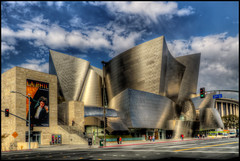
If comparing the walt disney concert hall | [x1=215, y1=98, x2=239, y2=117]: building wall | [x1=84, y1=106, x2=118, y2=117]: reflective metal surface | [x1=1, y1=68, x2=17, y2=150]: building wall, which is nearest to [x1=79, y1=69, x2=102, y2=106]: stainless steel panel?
the walt disney concert hall

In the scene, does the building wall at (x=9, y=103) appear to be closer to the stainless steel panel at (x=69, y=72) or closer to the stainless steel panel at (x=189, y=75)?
the stainless steel panel at (x=69, y=72)

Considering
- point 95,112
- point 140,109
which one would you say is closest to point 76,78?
point 95,112

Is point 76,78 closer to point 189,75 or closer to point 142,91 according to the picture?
point 142,91

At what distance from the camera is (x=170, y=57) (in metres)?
68.1

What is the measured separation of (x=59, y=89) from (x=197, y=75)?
4420cm

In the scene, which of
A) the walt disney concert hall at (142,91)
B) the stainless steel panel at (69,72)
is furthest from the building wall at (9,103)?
the stainless steel panel at (69,72)

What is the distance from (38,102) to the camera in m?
46.3

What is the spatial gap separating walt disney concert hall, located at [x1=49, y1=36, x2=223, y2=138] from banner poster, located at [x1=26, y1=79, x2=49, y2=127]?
739cm

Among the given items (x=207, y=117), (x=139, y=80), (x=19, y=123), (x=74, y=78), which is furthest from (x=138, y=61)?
(x=19, y=123)

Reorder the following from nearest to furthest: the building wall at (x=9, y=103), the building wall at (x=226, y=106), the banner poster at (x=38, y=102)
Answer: the building wall at (x=9, y=103)
the banner poster at (x=38, y=102)
the building wall at (x=226, y=106)

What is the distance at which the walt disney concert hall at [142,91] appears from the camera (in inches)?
2212

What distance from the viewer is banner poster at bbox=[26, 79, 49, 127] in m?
45.2

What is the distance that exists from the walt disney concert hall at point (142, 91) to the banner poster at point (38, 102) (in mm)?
7394

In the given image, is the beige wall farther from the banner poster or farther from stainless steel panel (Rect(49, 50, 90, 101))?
stainless steel panel (Rect(49, 50, 90, 101))
